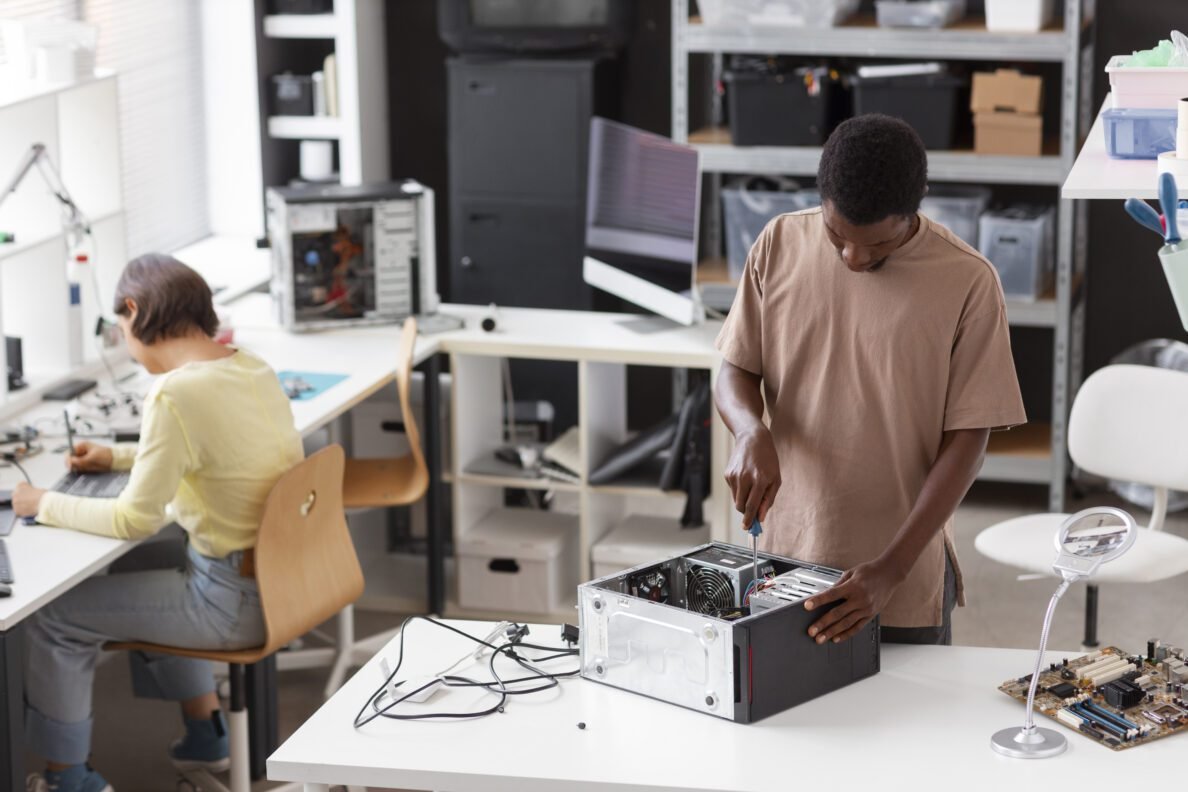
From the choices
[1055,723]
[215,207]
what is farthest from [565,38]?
[1055,723]

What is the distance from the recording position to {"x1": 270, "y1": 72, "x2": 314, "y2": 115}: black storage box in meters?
5.39

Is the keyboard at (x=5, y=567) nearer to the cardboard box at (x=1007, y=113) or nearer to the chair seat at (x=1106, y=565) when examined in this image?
the chair seat at (x=1106, y=565)

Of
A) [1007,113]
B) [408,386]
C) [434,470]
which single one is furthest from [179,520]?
[1007,113]

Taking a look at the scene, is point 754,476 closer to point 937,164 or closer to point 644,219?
point 644,219

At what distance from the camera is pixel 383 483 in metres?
4.04

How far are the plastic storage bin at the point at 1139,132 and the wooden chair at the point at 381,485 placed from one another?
2010 millimetres

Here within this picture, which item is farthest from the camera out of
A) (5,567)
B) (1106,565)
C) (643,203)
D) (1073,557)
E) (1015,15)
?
(1015,15)

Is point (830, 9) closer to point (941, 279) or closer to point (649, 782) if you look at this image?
point (941, 279)

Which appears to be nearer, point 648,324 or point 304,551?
point 304,551

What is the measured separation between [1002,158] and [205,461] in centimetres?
286

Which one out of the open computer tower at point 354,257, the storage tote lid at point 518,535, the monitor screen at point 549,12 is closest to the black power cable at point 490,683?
the storage tote lid at point 518,535

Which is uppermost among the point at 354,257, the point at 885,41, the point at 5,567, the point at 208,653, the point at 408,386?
the point at 885,41

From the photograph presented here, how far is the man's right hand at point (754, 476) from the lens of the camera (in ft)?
7.63

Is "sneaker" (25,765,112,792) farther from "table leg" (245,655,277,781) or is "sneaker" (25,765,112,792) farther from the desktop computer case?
the desktop computer case
